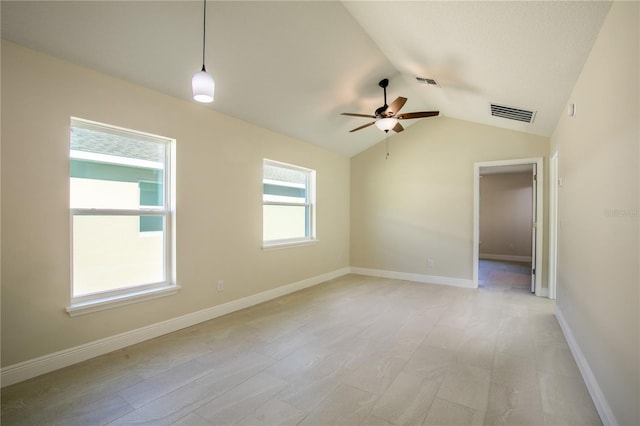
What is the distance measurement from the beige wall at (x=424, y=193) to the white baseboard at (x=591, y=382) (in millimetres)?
2274

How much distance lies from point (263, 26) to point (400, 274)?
4566mm

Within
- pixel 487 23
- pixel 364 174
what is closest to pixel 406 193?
pixel 364 174

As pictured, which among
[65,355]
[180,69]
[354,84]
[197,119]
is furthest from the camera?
[354,84]

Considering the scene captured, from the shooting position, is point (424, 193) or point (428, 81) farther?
point (424, 193)

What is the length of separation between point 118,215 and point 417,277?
467 cm

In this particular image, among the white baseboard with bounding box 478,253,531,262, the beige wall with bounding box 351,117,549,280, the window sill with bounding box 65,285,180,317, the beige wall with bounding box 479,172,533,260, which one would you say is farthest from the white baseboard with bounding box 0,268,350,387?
the beige wall with bounding box 479,172,533,260

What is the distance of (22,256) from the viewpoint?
85.7 inches

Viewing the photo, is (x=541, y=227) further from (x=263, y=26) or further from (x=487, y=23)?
(x=263, y=26)

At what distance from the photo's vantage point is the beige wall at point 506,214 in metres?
7.91

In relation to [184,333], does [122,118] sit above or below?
Answer: above

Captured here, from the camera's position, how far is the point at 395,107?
339 centimetres

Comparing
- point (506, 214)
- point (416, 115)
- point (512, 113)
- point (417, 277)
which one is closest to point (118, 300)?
point (416, 115)

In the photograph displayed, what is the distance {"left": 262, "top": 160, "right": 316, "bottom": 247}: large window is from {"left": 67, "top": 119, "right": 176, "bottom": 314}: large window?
4.80 feet

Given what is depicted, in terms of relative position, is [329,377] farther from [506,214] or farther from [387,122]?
[506,214]
